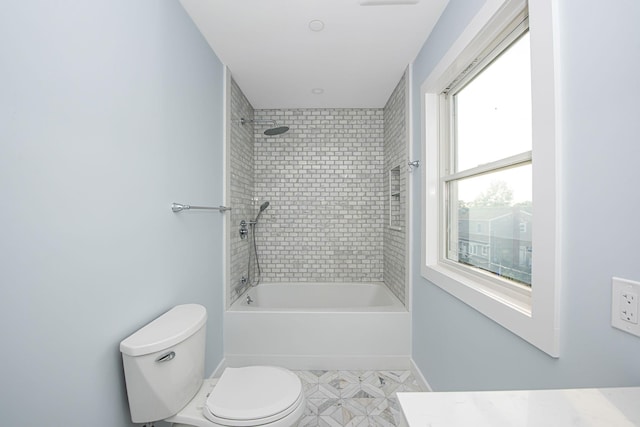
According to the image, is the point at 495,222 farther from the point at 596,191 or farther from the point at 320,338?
the point at 320,338

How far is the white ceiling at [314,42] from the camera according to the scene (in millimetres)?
1646

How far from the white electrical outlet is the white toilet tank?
1403 mm

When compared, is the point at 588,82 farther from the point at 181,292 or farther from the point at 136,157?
the point at 181,292

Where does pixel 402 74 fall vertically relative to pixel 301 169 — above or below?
above

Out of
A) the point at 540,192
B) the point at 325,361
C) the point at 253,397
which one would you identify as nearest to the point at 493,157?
the point at 540,192

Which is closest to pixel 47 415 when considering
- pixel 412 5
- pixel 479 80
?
pixel 479 80

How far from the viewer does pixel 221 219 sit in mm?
2232

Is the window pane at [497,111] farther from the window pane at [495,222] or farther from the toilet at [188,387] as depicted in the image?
the toilet at [188,387]

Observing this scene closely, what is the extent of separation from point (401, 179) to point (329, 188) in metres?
0.93

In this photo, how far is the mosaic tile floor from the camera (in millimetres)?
1739

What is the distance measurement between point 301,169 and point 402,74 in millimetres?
1376

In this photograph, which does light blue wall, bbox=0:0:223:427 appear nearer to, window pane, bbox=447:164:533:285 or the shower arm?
the shower arm

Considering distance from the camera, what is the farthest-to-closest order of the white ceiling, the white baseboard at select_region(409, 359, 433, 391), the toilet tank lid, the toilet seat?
the white baseboard at select_region(409, 359, 433, 391)
the white ceiling
the toilet seat
the toilet tank lid

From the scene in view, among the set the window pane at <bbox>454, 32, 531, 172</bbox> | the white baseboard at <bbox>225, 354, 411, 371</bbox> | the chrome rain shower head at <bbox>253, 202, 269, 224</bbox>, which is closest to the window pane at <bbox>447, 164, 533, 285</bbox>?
the window pane at <bbox>454, 32, 531, 172</bbox>
